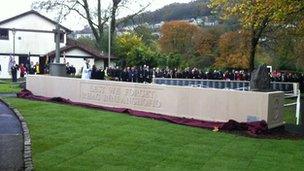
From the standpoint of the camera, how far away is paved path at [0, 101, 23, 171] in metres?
9.53

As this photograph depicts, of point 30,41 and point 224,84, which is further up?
point 30,41

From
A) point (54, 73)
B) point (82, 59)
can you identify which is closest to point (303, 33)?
point (54, 73)

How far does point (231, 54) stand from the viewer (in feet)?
229

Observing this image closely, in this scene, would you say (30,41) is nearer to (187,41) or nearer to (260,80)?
(187,41)

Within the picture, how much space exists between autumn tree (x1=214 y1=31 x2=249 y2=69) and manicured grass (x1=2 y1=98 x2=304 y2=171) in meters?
51.0

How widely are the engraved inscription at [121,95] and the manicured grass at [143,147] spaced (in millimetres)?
2310

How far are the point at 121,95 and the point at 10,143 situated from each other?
8348 millimetres

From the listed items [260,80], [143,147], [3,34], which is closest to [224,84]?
[260,80]

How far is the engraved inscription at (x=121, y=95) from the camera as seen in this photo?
1831cm

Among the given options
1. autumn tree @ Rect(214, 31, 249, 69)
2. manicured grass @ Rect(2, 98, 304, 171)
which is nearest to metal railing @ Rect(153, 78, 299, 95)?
manicured grass @ Rect(2, 98, 304, 171)

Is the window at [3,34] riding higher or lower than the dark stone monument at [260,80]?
higher

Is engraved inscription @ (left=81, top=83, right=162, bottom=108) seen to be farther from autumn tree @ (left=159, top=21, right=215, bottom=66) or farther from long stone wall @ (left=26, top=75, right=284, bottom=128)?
autumn tree @ (left=159, top=21, right=215, bottom=66)

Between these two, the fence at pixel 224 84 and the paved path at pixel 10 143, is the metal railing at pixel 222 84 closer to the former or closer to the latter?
the fence at pixel 224 84

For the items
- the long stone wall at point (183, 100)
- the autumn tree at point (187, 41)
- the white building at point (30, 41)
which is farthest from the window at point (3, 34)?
the long stone wall at point (183, 100)
